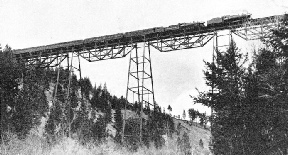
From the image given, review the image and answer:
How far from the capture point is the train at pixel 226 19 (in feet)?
54.0

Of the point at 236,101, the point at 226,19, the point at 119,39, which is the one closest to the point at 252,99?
the point at 236,101

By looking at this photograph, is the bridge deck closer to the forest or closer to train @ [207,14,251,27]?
train @ [207,14,251,27]

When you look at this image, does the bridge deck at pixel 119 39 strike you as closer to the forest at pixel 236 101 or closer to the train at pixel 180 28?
the train at pixel 180 28

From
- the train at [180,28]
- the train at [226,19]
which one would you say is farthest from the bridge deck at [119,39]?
the train at [226,19]

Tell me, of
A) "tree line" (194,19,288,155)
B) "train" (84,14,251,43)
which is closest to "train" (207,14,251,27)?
"train" (84,14,251,43)

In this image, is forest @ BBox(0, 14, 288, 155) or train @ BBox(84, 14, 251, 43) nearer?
forest @ BBox(0, 14, 288, 155)

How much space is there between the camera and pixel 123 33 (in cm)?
1891

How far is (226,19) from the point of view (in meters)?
16.8

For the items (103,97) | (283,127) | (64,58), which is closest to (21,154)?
(283,127)

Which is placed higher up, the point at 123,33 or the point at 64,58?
the point at 123,33

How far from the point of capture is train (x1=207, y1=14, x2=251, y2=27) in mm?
16464

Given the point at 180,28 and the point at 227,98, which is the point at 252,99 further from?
the point at 180,28

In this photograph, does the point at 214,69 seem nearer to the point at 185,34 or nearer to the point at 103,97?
the point at 185,34

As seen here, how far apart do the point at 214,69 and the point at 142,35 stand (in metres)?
5.79
